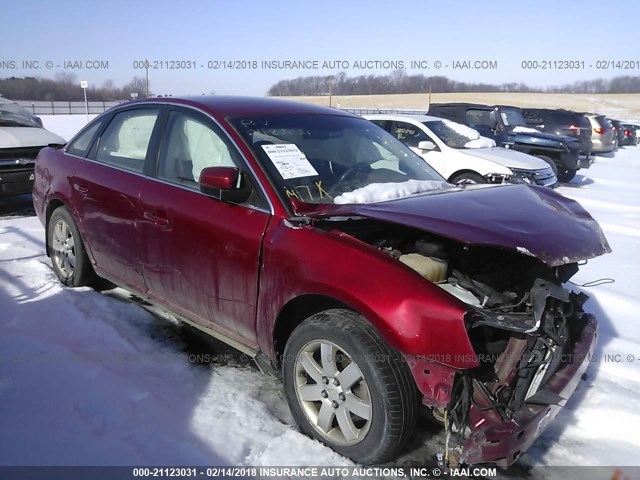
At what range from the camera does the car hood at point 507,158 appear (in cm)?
905

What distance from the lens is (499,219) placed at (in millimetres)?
2541

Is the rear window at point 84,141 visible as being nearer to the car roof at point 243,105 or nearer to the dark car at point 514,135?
the car roof at point 243,105

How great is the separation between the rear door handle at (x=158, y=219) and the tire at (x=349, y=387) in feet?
3.92

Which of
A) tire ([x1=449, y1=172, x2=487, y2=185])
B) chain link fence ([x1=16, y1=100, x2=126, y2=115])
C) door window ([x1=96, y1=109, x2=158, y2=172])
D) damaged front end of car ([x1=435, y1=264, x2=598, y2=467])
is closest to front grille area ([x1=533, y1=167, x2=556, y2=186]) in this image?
tire ([x1=449, y1=172, x2=487, y2=185])

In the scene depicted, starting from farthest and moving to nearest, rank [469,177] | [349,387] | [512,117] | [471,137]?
[512,117], [471,137], [469,177], [349,387]

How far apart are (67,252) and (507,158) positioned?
24.7ft

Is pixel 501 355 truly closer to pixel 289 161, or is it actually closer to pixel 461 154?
pixel 289 161

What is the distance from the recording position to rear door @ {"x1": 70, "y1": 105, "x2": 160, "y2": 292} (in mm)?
3639

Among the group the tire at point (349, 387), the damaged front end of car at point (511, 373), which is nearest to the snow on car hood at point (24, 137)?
the tire at point (349, 387)

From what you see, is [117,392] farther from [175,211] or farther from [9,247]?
[9,247]

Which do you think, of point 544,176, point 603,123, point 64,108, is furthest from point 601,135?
point 64,108

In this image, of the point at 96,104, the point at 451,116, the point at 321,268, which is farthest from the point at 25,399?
the point at 96,104

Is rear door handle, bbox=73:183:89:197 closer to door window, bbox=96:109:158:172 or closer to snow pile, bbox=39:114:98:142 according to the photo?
door window, bbox=96:109:158:172

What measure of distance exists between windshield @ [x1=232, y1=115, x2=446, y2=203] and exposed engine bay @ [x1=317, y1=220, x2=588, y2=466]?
16.3 inches
